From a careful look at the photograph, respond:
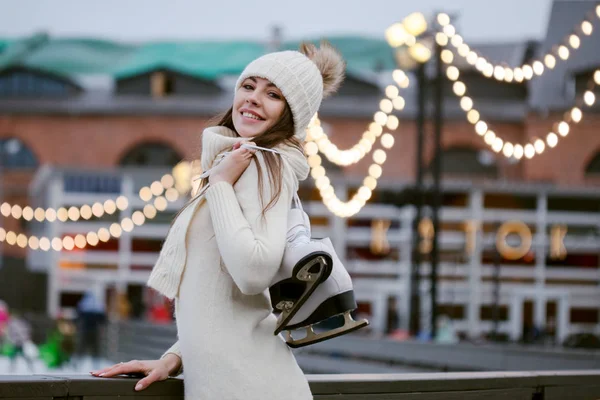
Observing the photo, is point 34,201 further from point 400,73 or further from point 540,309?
point 400,73

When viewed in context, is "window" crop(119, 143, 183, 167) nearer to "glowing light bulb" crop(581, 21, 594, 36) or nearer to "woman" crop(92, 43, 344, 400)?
"glowing light bulb" crop(581, 21, 594, 36)

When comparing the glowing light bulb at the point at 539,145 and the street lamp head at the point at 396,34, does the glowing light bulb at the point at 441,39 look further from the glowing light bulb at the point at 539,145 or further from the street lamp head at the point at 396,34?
the glowing light bulb at the point at 539,145

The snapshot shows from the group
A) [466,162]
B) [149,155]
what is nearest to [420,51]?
[466,162]

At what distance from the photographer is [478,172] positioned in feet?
117

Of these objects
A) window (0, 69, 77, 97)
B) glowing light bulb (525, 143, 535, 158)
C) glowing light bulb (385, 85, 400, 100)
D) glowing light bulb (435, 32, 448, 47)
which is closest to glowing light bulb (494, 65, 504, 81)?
glowing light bulb (525, 143, 535, 158)

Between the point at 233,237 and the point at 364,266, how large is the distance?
26199 millimetres

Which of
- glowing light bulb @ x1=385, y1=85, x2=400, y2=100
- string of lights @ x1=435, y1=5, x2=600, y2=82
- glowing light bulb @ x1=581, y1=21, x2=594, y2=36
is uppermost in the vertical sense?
glowing light bulb @ x1=581, y1=21, x2=594, y2=36

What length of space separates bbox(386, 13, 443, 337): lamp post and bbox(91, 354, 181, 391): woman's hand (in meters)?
9.92

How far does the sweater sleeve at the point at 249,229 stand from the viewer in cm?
229

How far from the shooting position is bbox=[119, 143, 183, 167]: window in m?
36.4

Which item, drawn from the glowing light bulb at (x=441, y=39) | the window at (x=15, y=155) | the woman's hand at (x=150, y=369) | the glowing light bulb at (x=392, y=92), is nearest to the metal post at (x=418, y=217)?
the glowing light bulb at (x=441, y=39)

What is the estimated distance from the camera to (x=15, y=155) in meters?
36.8

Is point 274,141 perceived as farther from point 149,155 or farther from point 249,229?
point 149,155

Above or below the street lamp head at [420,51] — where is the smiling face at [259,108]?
below
